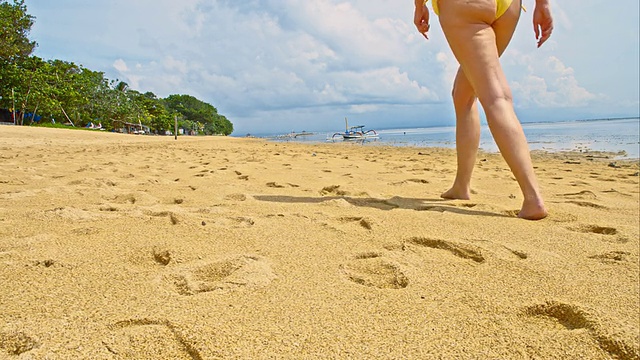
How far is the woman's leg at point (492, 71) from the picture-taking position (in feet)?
6.53

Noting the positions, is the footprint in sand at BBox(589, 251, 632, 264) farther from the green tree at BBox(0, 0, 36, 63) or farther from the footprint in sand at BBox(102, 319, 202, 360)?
the green tree at BBox(0, 0, 36, 63)

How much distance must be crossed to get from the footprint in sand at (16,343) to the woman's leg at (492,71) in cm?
206

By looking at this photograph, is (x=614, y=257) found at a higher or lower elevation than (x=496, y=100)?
lower

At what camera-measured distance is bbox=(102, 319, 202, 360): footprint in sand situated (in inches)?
31.4

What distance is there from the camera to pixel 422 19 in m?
2.55

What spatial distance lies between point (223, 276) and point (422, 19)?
2.17 m

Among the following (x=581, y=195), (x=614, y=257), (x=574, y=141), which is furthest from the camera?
(x=574, y=141)

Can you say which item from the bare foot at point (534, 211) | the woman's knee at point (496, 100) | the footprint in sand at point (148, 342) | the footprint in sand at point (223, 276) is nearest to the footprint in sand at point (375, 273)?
the footprint in sand at point (223, 276)

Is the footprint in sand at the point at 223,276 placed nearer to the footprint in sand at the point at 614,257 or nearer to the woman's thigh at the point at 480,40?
the footprint in sand at the point at 614,257

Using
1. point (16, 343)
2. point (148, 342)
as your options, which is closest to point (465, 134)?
point (148, 342)

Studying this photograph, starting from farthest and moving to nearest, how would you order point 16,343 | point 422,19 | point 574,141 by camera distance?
point 574,141, point 422,19, point 16,343

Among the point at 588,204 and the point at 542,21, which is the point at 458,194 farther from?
the point at 542,21

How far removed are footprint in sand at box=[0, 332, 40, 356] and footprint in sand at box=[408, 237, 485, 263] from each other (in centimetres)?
126

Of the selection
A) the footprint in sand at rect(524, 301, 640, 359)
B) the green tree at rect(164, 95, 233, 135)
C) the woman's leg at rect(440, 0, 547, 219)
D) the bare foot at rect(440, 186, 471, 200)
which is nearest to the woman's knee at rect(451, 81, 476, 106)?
the woman's leg at rect(440, 0, 547, 219)
